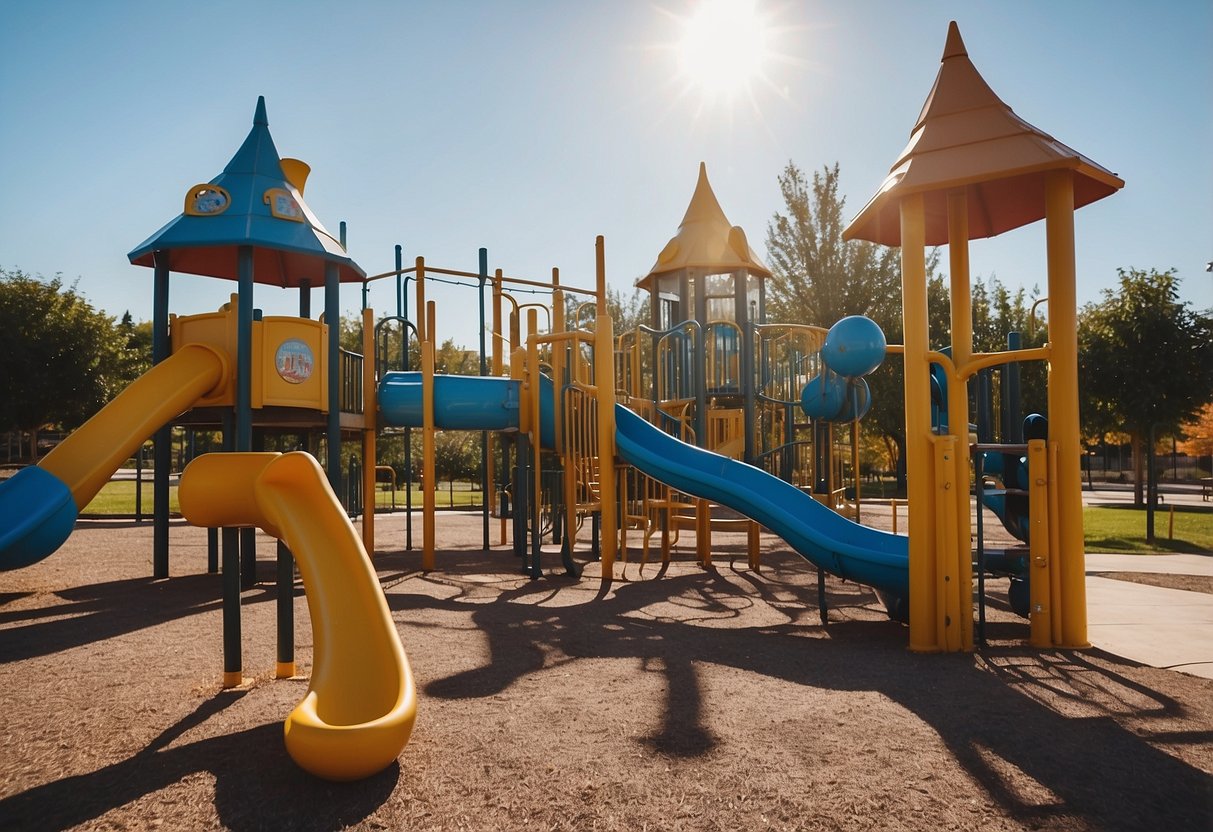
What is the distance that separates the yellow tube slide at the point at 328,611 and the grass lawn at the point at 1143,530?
11374 mm

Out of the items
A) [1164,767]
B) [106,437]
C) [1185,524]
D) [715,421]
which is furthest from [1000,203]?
[1185,524]

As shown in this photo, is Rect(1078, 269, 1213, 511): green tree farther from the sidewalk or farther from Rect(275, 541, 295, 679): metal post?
Rect(275, 541, 295, 679): metal post

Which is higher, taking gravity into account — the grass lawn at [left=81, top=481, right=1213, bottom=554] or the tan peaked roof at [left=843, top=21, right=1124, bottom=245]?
the tan peaked roof at [left=843, top=21, right=1124, bottom=245]

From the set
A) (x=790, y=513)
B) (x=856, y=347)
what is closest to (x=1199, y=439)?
(x=856, y=347)

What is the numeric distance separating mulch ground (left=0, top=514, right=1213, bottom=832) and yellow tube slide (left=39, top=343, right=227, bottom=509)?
1476 mm

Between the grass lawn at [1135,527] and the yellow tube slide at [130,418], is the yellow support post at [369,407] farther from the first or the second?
the grass lawn at [1135,527]

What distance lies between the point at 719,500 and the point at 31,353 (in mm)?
27561

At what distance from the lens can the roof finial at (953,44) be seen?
7.27 m

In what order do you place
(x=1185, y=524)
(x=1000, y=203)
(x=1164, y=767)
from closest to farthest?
1. (x=1164, y=767)
2. (x=1000, y=203)
3. (x=1185, y=524)

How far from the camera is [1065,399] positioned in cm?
648

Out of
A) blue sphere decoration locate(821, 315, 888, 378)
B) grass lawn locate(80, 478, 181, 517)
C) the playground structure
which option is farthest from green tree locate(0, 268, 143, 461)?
blue sphere decoration locate(821, 315, 888, 378)

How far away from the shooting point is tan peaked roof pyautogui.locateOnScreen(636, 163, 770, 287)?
15422mm

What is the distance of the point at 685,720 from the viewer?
15.1 feet

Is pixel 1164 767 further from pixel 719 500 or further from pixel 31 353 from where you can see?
pixel 31 353
